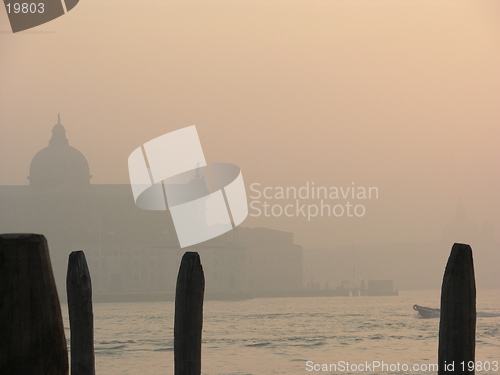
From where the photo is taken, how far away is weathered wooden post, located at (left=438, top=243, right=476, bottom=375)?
333cm

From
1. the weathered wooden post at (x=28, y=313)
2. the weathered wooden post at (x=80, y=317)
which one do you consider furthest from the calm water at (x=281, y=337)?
the weathered wooden post at (x=28, y=313)

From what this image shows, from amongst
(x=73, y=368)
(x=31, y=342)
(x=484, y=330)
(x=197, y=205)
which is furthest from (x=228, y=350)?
(x=31, y=342)

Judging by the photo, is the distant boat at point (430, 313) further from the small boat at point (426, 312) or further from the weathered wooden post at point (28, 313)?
the weathered wooden post at point (28, 313)

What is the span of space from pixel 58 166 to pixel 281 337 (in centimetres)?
4449

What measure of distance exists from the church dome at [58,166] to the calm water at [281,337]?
57.2 ft

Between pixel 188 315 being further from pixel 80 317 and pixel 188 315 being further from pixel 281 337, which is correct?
→ pixel 281 337

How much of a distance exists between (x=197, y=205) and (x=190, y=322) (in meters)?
68.4

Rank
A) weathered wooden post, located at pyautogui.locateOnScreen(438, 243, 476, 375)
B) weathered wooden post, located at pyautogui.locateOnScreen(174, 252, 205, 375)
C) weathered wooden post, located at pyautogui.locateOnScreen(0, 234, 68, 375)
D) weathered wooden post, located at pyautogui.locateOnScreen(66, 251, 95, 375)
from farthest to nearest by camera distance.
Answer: weathered wooden post, located at pyautogui.locateOnScreen(66, 251, 95, 375) → weathered wooden post, located at pyautogui.locateOnScreen(174, 252, 205, 375) → weathered wooden post, located at pyautogui.locateOnScreen(438, 243, 476, 375) → weathered wooden post, located at pyautogui.locateOnScreen(0, 234, 68, 375)

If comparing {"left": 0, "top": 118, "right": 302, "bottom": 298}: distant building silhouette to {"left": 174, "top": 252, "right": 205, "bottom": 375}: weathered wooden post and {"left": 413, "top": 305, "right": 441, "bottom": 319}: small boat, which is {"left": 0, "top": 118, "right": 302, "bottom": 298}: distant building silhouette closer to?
{"left": 413, "top": 305, "right": 441, "bottom": 319}: small boat

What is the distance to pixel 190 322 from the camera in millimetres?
3904

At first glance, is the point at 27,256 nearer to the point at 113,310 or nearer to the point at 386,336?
the point at 386,336

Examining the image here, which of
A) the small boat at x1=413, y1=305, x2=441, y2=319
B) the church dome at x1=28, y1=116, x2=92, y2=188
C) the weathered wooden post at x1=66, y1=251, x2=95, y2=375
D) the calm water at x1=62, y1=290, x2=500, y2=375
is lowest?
the calm water at x1=62, y1=290, x2=500, y2=375

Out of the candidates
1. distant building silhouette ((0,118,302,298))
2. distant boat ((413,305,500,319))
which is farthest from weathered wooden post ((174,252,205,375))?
distant building silhouette ((0,118,302,298))

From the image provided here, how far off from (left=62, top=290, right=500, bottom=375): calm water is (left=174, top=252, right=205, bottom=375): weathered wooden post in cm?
3126
